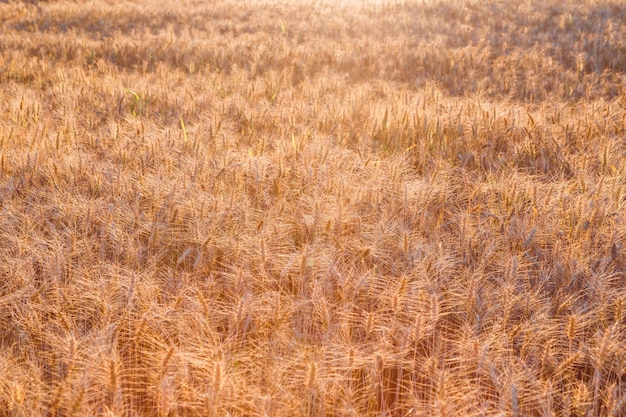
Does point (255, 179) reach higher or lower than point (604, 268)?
higher

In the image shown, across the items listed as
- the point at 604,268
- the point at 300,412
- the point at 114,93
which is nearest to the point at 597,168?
the point at 604,268

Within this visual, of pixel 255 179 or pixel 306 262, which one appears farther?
pixel 255 179

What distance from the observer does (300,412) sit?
1.20m

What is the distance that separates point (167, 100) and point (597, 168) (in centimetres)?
321

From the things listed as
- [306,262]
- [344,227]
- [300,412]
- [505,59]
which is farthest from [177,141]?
[505,59]

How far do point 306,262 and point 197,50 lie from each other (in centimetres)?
576

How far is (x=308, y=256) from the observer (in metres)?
1.79

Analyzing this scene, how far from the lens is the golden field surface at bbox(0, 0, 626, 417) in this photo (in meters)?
1.30

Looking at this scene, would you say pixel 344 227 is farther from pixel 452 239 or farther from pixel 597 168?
pixel 597 168

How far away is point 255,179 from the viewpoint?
238 centimetres

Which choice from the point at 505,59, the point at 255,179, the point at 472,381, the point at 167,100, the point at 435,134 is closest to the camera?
the point at 472,381

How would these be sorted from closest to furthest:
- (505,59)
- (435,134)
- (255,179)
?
1. (255,179)
2. (435,134)
3. (505,59)

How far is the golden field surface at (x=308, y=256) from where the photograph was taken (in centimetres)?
130

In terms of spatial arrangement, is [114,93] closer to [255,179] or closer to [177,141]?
[177,141]
